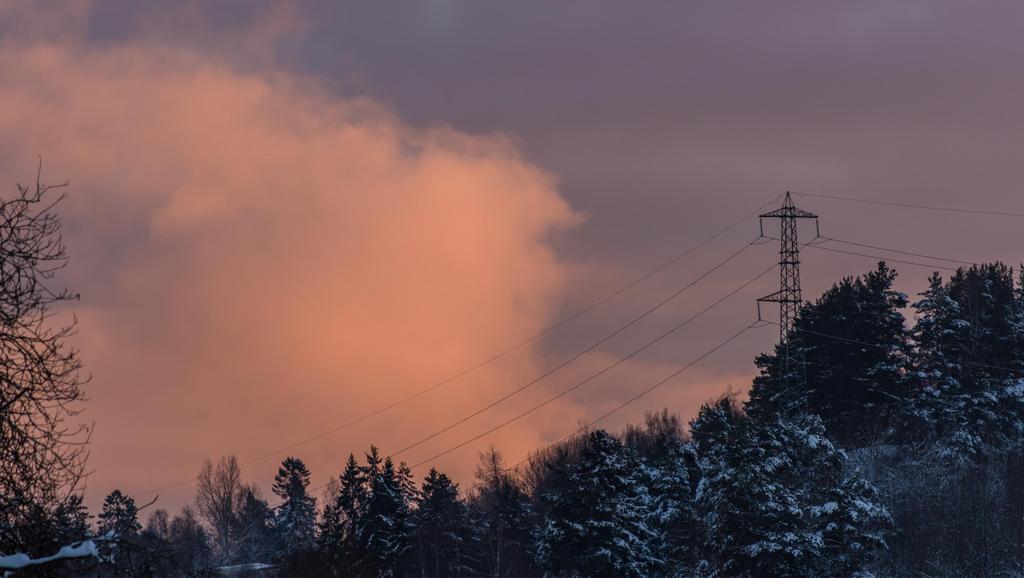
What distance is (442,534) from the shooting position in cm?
10638

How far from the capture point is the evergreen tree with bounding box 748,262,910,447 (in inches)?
3878

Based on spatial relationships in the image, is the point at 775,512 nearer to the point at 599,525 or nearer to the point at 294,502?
the point at 599,525

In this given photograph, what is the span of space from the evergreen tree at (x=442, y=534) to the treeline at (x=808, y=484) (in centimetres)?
18

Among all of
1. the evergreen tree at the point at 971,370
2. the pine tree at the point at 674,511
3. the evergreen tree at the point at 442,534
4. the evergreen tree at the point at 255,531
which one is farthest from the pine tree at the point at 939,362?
the evergreen tree at the point at 255,531

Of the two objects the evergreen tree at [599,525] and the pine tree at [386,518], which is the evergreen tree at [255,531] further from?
the evergreen tree at [599,525]

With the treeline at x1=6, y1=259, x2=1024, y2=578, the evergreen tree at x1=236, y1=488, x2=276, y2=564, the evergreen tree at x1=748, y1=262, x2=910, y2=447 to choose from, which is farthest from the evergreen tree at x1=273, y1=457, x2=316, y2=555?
the evergreen tree at x1=748, y1=262, x2=910, y2=447


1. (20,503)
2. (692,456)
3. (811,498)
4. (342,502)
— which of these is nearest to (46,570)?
(20,503)

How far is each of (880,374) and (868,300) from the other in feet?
21.4

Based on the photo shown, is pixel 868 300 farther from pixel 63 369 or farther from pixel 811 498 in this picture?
pixel 63 369

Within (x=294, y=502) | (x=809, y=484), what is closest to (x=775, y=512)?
(x=809, y=484)

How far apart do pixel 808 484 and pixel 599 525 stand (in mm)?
12970

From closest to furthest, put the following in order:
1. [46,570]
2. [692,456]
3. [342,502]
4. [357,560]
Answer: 1. [46,570]
2. [357,560]
3. [692,456]
4. [342,502]

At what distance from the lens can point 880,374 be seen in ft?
324

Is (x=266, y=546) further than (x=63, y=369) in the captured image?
Yes
